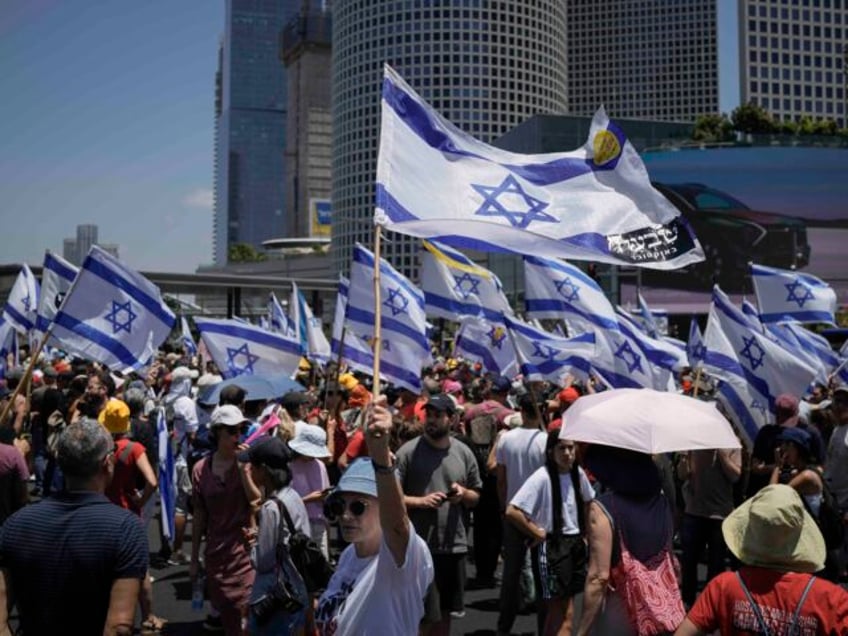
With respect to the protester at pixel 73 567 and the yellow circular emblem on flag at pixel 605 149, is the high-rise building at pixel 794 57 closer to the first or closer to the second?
the yellow circular emblem on flag at pixel 605 149

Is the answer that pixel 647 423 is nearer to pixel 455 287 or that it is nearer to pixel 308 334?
pixel 455 287

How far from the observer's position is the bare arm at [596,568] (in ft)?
13.0

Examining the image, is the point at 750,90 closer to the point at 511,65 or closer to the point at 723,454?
the point at 511,65

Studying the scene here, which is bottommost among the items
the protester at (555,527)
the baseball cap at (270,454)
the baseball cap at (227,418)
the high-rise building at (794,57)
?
the protester at (555,527)

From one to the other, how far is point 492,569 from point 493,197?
4314mm

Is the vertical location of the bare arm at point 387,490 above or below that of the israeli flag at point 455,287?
below

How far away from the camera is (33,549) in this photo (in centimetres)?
334

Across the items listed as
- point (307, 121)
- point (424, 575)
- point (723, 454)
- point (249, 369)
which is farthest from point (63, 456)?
point (307, 121)

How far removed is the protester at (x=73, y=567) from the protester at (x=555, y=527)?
2.75m

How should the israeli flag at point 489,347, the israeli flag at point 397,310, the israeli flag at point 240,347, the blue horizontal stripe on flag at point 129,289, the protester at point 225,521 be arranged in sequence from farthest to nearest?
the israeli flag at point 489,347
the israeli flag at point 240,347
the israeli flag at point 397,310
the blue horizontal stripe on flag at point 129,289
the protester at point 225,521

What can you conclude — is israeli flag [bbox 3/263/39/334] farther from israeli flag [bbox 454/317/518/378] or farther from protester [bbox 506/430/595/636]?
protester [bbox 506/430/595/636]

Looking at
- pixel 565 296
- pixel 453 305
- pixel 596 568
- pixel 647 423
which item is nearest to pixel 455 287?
pixel 453 305

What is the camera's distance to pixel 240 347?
10.7 meters

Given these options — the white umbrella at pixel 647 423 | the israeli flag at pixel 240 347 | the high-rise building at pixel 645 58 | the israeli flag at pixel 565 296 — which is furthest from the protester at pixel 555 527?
the high-rise building at pixel 645 58
